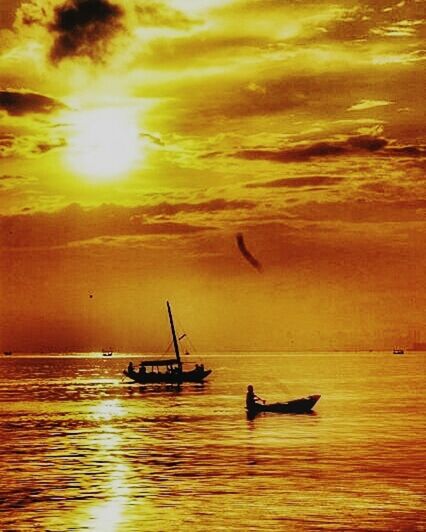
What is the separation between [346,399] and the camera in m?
132

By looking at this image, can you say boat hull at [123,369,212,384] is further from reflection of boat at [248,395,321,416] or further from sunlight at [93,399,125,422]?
reflection of boat at [248,395,321,416]

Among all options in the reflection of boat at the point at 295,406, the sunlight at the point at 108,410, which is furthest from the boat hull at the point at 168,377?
the reflection of boat at the point at 295,406

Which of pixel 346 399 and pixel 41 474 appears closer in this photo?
pixel 41 474

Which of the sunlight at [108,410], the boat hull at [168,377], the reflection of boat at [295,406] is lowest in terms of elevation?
the sunlight at [108,410]

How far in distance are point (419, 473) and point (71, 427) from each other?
4376 cm

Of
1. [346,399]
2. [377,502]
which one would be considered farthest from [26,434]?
[346,399]

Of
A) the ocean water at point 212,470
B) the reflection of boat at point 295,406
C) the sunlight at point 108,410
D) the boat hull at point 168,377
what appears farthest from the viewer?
the boat hull at point 168,377

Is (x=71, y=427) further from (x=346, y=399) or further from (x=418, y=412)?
(x=346, y=399)

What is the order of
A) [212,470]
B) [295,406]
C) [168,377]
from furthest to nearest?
[168,377] < [295,406] < [212,470]

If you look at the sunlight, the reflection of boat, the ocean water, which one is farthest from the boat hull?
the reflection of boat

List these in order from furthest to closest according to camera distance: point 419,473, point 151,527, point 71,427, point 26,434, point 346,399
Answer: point 346,399, point 71,427, point 26,434, point 419,473, point 151,527

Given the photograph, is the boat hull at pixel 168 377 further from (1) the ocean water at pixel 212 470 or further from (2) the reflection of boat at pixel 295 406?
(2) the reflection of boat at pixel 295 406

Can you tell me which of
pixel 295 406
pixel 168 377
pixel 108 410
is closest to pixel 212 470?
pixel 295 406

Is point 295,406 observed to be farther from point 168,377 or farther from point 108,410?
point 168,377
